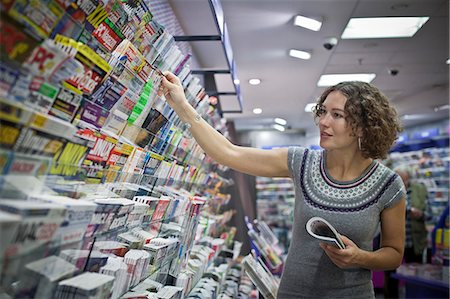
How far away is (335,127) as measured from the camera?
1.37 meters

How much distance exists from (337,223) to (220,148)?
0.51m

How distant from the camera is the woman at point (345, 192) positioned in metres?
1.37

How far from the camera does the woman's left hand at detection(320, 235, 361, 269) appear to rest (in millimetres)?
1257

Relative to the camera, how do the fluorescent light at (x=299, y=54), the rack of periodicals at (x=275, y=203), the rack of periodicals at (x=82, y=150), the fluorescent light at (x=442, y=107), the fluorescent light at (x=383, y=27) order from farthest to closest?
the rack of periodicals at (x=275, y=203)
the fluorescent light at (x=442, y=107)
the fluorescent light at (x=299, y=54)
the fluorescent light at (x=383, y=27)
the rack of periodicals at (x=82, y=150)

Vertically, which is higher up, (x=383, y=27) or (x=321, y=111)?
(x=383, y=27)

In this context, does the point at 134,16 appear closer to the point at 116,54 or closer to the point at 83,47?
the point at 116,54

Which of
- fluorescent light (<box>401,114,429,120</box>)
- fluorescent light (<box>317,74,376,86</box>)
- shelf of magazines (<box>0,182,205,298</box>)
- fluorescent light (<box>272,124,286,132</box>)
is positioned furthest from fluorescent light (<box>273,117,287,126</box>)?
shelf of magazines (<box>0,182,205,298</box>)

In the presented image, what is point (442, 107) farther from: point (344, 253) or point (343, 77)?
point (344, 253)

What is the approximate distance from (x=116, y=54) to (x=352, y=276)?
1.13m

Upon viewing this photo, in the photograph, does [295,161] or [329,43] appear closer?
[295,161]

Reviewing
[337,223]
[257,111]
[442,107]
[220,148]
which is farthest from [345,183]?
[442,107]

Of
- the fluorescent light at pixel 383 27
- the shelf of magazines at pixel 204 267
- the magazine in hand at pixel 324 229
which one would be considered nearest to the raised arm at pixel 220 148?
the magazine in hand at pixel 324 229

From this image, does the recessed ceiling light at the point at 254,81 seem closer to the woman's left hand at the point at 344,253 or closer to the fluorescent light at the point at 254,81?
the fluorescent light at the point at 254,81

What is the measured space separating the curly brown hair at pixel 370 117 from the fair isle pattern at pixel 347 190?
90 mm
